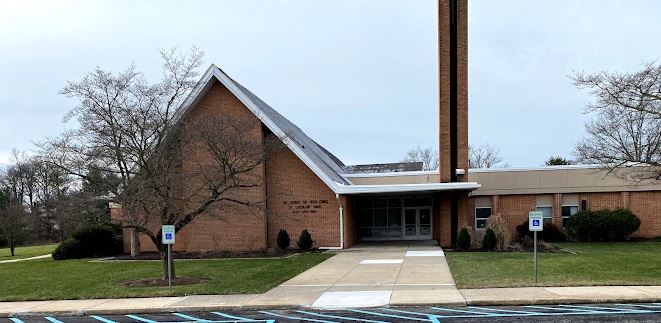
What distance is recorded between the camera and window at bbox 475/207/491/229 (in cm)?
2769

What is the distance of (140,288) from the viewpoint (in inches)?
492

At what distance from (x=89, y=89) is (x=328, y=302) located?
881cm

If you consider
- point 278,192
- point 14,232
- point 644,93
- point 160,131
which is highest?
point 644,93

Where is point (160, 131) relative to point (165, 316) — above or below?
above

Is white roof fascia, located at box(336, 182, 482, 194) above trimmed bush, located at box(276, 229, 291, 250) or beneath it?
above

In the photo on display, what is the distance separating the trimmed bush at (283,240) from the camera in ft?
73.3

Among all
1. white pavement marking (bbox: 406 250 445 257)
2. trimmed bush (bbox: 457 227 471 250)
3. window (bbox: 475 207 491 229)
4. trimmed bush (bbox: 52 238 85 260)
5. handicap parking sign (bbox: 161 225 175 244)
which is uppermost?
handicap parking sign (bbox: 161 225 175 244)

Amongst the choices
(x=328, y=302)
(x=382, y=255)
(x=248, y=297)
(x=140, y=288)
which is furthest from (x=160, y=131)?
(x=382, y=255)

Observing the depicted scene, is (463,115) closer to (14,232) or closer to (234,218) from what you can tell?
(234,218)

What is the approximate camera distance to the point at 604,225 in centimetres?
2416

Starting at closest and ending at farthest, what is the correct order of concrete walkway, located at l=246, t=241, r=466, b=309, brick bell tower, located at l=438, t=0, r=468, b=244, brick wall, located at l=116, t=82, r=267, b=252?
concrete walkway, located at l=246, t=241, r=466, b=309 < brick wall, located at l=116, t=82, r=267, b=252 < brick bell tower, located at l=438, t=0, r=468, b=244

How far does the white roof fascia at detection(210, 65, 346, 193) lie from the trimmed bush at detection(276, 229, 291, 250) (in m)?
2.99

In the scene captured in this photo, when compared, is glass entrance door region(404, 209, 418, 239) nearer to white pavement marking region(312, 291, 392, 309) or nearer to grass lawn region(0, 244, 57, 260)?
white pavement marking region(312, 291, 392, 309)

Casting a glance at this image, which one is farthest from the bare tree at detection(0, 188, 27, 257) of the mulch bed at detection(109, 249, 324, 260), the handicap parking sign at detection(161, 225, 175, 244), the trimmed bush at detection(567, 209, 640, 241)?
the trimmed bush at detection(567, 209, 640, 241)
